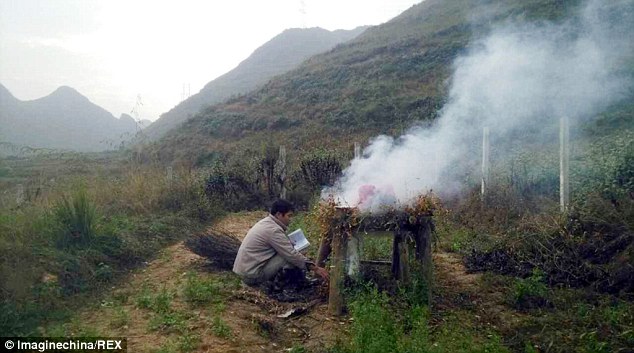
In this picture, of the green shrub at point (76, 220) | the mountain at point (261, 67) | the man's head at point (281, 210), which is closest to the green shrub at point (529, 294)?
the man's head at point (281, 210)

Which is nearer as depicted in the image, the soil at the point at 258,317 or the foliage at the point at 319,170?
the soil at the point at 258,317

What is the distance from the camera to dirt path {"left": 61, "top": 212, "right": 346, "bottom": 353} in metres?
4.03

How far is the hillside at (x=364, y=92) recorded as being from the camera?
25531 mm

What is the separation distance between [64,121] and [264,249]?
63.2 meters

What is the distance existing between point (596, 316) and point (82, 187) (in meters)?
7.01

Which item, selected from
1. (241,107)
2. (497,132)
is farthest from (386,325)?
(241,107)

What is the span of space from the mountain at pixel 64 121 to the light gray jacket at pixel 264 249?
39.6 meters

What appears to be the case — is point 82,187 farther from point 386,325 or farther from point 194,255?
point 386,325

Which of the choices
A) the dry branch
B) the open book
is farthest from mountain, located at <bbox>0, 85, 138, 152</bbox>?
the open book

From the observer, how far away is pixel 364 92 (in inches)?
1187

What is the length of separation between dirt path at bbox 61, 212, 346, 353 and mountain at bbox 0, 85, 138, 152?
3944 centimetres

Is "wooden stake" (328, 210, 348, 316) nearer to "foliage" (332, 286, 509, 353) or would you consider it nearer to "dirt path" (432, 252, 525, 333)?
"foliage" (332, 286, 509, 353)

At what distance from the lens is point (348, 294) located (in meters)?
4.89

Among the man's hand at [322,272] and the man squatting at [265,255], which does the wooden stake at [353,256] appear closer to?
the man's hand at [322,272]
